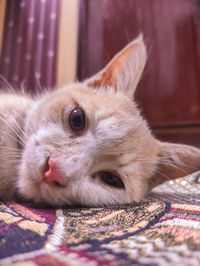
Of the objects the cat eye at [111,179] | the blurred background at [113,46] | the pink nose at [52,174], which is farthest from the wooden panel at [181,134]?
the pink nose at [52,174]

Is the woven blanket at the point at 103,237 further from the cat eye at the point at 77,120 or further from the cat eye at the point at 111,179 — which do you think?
the cat eye at the point at 77,120

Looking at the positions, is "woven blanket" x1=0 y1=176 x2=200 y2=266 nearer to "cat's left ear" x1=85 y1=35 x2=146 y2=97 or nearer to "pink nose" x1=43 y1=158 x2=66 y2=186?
"pink nose" x1=43 y1=158 x2=66 y2=186

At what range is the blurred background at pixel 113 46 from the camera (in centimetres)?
212

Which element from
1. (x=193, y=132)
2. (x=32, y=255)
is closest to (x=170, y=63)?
(x=193, y=132)

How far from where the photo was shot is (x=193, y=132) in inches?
82.0

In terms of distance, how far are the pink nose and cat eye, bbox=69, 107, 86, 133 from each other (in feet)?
0.52

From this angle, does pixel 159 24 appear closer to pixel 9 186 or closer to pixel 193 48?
pixel 193 48

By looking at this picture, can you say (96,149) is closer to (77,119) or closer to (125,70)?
(77,119)

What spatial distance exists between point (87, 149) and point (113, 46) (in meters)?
1.98

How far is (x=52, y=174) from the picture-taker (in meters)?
0.62

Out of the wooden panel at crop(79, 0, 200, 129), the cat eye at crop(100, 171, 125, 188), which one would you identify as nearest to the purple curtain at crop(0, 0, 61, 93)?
the wooden panel at crop(79, 0, 200, 129)

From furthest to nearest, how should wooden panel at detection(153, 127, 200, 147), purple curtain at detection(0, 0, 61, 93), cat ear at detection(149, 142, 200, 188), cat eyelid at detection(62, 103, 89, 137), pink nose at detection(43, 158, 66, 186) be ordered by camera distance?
purple curtain at detection(0, 0, 61, 93) < wooden panel at detection(153, 127, 200, 147) < cat ear at detection(149, 142, 200, 188) < cat eyelid at detection(62, 103, 89, 137) < pink nose at detection(43, 158, 66, 186)

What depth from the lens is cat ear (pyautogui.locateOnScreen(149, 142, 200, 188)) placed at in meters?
0.88

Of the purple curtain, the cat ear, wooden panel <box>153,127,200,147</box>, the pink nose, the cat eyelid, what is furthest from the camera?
the purple curtain
